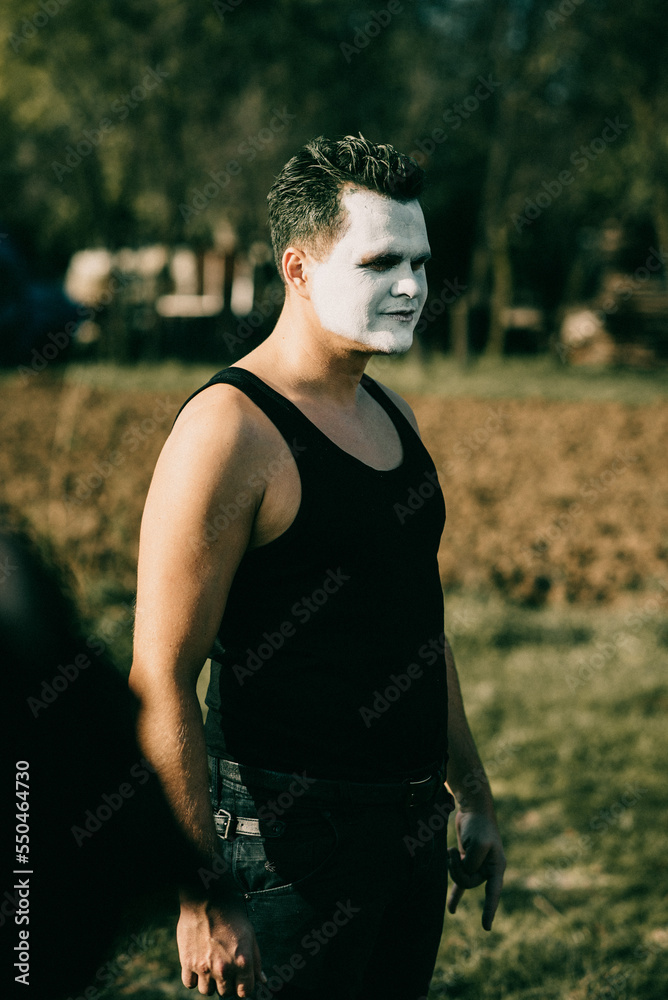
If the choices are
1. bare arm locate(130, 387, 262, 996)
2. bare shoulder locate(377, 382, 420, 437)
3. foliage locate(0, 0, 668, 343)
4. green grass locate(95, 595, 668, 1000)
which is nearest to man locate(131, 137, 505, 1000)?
bare arm locate(130, 387, 262, 996)

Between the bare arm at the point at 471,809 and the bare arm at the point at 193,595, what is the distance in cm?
72

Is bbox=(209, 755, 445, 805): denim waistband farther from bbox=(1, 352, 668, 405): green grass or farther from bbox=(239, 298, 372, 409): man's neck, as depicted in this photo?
bbox=(1, 352, 668, 405): green grass

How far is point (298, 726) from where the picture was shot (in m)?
1.62

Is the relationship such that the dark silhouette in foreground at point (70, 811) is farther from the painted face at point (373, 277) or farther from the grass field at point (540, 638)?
the painted face at point (373, 277)

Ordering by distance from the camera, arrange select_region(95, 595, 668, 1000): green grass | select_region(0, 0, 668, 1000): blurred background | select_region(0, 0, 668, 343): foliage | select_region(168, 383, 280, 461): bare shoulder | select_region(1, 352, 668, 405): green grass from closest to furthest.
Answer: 1. select_region(168, 383, 280, 461): bare shoulder
2. select_region(95, 595, 668, 1000): green grass
3. select_region(0, 0, 668, 1000): blurred background
4. select_region(1, 352, 668, 405): green grass
5. select_region(0, 0, 668, 343): foliage

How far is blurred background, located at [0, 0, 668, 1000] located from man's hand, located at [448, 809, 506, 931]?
0.80 m

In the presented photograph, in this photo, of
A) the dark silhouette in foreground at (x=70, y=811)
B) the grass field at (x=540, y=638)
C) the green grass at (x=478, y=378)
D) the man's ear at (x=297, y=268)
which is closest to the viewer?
the dark silhouette in foreground at (x=70, y=811)

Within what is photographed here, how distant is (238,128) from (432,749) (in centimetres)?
1654

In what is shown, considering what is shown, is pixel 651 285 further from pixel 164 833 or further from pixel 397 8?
pixel 164 833

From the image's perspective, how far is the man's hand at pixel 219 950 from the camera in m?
1.41

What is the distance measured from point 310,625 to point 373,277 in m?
0.64

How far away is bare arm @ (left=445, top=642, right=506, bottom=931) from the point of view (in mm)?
2098

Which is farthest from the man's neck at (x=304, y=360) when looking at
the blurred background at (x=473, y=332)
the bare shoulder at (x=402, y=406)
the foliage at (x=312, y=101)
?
the foliage at (x=312, y=101)

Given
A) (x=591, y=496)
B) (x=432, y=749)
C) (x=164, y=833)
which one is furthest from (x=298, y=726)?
(x=591, y=496)
